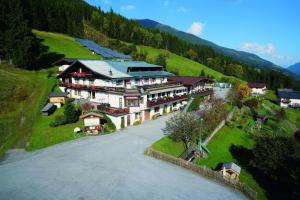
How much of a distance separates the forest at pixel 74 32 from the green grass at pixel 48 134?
2728 centimetres

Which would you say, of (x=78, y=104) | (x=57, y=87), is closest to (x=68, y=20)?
(x=57, y=87)

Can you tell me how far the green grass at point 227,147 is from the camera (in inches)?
1127

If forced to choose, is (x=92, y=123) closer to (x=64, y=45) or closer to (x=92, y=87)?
(x=92, y=87)

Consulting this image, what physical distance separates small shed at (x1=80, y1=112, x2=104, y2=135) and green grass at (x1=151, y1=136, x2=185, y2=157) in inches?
376

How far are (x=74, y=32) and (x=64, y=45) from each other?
66.8ft

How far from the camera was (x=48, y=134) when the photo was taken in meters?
36.5

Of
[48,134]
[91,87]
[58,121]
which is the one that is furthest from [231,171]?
[91,87]

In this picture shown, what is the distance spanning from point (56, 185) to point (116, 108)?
20.9m

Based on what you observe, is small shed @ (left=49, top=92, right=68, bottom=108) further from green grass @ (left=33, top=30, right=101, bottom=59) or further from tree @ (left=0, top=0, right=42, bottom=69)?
green grass @ (left=33, top=30, right=101, bottom=59)

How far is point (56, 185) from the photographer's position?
22.6 m

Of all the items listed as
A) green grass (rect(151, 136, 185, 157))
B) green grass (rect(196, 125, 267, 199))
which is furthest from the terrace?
green grass (rect(196, 125, 267, 199))

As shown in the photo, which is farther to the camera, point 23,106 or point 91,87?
point 91,87

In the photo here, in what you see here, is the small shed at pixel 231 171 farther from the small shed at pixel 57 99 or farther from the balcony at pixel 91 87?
the small shed at pixel 57 99

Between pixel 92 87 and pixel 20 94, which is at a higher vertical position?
pixel 92 87
